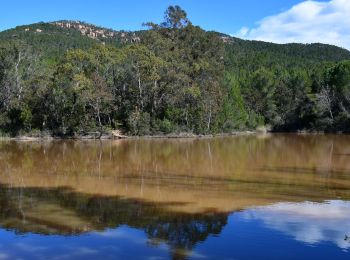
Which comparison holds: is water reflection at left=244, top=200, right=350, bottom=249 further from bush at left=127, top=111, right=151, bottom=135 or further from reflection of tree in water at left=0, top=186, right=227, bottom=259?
bush at left=127, top=111, right=151, bottom=135

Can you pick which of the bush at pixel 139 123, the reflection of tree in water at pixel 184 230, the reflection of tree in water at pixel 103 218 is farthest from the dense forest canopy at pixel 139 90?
the reflection of tree in water at pixel 184 230

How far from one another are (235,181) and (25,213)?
9647mm

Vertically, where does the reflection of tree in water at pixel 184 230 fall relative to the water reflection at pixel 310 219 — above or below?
below

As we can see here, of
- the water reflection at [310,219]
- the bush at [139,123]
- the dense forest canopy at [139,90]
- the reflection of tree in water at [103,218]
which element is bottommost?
the reflection of tree in water at [103,218]

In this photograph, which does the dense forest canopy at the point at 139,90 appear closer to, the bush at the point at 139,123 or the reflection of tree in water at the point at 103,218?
the bush at the point at 139,123

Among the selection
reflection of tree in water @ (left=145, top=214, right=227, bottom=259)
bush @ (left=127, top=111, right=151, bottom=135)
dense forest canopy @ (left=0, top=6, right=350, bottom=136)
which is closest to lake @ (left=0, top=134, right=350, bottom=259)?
reflection of tree in water @ (left=145, top=214, right=227, bottom=259)

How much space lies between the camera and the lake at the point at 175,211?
10.9 metres

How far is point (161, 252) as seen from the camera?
1066 cm

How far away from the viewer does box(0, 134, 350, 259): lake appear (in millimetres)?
10922

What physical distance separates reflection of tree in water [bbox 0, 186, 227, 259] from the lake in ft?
0.09

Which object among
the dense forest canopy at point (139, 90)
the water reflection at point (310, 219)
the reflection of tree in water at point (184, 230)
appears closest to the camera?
the reflection of tree in water at point (184, 230)

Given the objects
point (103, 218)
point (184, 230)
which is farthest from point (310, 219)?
point (103, 218)

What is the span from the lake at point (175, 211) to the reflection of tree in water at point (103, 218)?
3cm

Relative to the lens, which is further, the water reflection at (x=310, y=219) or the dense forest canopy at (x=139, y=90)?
the dense forest canopy at (x=139, y=90)
